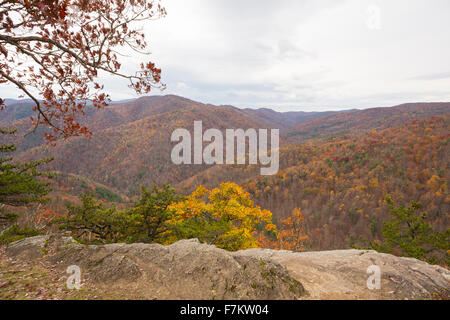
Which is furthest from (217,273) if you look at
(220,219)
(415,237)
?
(415,237)

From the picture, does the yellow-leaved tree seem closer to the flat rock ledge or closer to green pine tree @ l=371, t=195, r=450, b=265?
the flat rock ledge

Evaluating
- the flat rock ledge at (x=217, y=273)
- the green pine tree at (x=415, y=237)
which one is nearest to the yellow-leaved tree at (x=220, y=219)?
the flat rock ledge at (x=217, y=273)

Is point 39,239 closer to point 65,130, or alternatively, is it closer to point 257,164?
point 65,130

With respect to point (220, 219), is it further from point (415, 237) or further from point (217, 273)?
point (415, 237)

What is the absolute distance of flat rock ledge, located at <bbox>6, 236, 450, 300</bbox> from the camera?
3547 mm

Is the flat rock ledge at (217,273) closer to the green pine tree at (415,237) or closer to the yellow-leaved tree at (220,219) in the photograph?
the yellow-leaved tree at (220,219)

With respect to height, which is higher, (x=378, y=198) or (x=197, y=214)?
(x=197, y=214)

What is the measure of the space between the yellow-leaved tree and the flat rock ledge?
338cm

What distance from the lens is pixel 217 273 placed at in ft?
12.6

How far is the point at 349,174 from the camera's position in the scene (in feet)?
149

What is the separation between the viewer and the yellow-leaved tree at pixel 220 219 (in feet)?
26.8

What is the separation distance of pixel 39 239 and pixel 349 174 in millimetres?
52736

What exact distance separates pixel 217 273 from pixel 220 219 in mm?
6097
